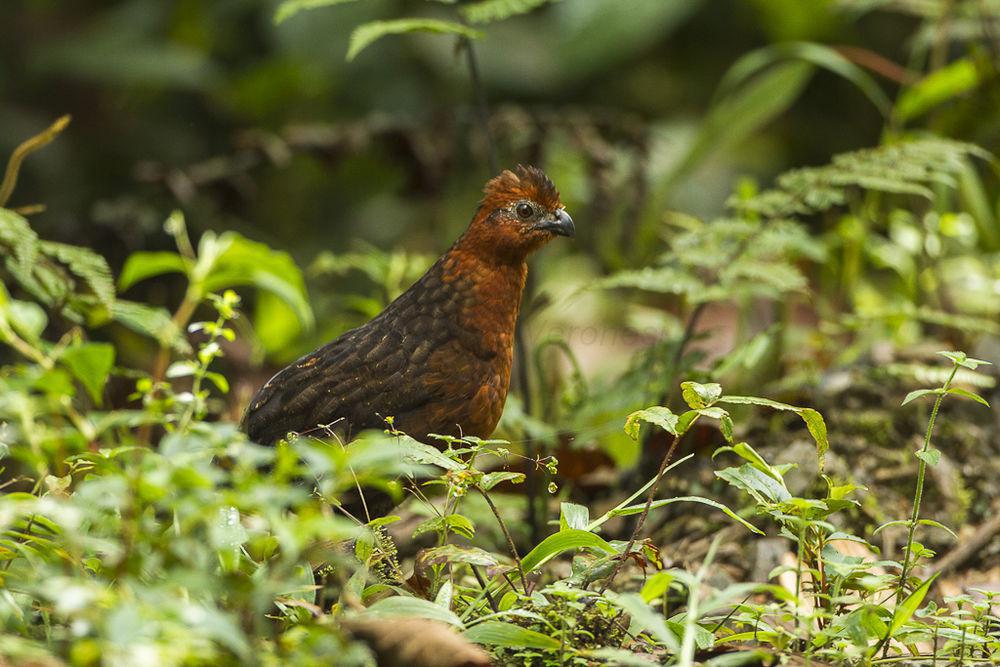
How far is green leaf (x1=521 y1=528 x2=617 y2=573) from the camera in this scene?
2.29 m

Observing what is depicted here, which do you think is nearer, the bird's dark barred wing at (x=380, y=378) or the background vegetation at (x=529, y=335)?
the background vegetation at (x=529, y=335)

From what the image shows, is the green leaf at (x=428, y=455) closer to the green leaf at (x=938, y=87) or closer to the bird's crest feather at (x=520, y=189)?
the bird's crest feather at (x=520, y=189)

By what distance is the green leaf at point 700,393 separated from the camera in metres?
2.25

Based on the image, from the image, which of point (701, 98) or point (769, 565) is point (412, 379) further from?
point (701, 98)

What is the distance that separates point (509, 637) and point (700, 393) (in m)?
0.62

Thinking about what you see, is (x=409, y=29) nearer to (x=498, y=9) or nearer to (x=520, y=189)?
(x=498, y=9)

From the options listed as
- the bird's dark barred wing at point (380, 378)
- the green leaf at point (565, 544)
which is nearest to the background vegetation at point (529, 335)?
the green leaf at point (565, 544)

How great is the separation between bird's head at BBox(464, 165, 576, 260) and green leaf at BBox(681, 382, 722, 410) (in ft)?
3.99

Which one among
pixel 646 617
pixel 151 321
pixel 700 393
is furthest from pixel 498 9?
pixel 646 617

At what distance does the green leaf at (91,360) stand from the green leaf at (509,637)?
1.48 m

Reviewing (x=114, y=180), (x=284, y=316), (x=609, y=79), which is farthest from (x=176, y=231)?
(x=609, y=79)

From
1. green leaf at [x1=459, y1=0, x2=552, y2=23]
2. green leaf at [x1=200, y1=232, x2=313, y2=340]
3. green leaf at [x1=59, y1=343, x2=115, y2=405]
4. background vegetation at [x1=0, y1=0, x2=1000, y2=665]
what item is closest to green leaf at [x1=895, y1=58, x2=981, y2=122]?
background vegetation at [x1=0, y1=0, x2=1000, y2=665]

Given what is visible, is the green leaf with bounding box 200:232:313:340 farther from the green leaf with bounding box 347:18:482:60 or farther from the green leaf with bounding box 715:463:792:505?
the green leaf with bounding box 715:463:792:505

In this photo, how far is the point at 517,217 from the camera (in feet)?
11.2
